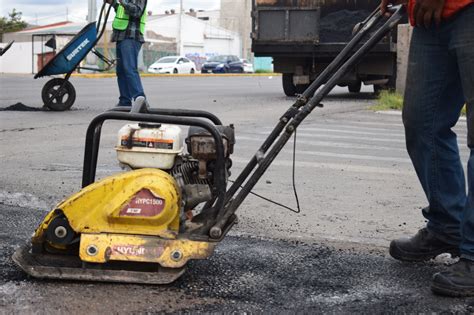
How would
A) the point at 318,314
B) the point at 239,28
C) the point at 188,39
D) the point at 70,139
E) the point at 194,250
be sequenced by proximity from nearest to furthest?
the point at 318,314, the point at 194,250, the point at 70,139, the point at 188,39, the point at 239,28

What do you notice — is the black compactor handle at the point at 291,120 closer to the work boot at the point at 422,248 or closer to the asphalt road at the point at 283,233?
the asphalt road at the point at 283,233

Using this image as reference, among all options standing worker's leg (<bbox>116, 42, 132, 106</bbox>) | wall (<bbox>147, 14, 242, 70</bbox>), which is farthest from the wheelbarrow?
wall (<bbox>147, 14, 242, 70</bbox>)

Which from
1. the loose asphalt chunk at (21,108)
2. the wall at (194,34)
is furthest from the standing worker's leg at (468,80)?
the wall at (194,34)

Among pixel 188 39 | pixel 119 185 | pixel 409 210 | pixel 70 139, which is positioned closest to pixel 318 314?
pixel 119 185

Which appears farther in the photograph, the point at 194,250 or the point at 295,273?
the point at 295,273

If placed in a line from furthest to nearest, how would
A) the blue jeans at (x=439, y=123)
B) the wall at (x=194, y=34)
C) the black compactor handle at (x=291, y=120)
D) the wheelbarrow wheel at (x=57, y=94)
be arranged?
the wall at (x=194, y=34) < the wheelbarrow wheel at (x=57, y=94) < the blue jeans at (x=439, y=123) < the black compactor handle at (x=291, y=120)

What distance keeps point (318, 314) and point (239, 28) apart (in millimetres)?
100944

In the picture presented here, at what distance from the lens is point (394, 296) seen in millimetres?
3268

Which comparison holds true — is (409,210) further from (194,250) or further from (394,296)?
(194,250)

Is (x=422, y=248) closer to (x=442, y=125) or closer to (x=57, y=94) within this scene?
(x=442, y=125)

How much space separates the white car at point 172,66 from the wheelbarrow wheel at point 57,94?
115 ft

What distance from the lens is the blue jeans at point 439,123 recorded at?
348cm

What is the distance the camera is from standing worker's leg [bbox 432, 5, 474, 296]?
3.26 meters

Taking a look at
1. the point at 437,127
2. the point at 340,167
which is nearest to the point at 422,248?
the point at 437,127
